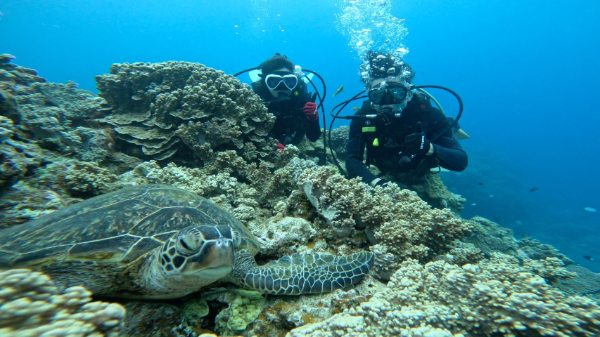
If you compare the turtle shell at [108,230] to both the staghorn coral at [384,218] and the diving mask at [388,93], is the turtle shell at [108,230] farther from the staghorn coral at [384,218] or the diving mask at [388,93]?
the diving mask at [388,93]

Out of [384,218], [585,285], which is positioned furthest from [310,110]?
[585,285]

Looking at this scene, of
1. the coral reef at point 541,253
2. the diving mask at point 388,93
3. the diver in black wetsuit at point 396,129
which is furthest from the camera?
the coral reef at point 541,253

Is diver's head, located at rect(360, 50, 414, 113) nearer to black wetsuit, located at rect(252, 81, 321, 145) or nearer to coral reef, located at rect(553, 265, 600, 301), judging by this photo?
black wetsuit, located at rect(252, 81, 321, 145)

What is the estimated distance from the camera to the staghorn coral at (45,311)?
2.53 feet

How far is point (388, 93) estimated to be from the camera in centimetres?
456

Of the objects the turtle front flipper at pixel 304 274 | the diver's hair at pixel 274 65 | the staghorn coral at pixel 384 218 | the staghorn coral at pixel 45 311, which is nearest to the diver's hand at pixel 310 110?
the diver's hair at pixel 274 65

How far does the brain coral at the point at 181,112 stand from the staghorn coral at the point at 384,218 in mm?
2046

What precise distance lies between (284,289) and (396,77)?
4714 millimetres

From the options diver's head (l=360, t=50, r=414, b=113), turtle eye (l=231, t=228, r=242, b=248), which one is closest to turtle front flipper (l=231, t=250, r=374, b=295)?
turtle eye (l=231, t=228, r=242, b=248)

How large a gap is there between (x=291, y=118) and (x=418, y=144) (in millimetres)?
2938

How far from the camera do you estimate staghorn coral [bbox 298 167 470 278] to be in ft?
6.77

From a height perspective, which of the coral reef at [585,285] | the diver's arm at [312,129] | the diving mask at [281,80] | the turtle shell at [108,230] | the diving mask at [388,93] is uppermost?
the diving mask at [281,80]

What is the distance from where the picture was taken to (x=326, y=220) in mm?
2504

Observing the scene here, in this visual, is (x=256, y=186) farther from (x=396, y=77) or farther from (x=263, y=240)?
(x=396, y=77)
